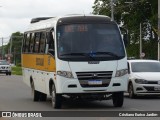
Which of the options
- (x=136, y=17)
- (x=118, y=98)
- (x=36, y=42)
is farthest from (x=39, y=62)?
(x=136, y=17)

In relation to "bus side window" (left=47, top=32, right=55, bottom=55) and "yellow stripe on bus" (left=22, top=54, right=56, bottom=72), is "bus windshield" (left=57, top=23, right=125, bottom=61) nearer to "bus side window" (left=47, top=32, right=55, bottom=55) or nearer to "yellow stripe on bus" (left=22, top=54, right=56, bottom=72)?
"bus side window" (left=47, top=32, right=55, bottom=55)

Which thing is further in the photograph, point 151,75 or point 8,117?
point 151,75

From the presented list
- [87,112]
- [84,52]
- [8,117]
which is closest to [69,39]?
Result: [84,52]

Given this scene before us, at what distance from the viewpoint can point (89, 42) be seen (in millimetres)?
18688

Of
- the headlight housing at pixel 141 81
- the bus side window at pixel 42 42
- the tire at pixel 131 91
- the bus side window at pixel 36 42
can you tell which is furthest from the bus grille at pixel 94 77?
the tire at pixel 131 91

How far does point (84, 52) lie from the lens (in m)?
18.4

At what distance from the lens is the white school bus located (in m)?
18.1

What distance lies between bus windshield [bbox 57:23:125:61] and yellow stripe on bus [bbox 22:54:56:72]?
60cm

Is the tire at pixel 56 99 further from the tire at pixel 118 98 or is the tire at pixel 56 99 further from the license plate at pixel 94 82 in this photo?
the tire at pixel 118 98

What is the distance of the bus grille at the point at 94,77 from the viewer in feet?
59.4

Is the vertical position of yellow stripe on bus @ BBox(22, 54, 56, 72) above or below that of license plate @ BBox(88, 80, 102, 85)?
above

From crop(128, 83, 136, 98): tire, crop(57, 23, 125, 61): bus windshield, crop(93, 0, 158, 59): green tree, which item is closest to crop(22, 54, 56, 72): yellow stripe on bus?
crop(57, 23, 125, 61): bus windshield

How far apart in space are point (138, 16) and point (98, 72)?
5296 cm

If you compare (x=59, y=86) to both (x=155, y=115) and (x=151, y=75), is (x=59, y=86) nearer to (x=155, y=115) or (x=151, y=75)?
(x=155, y=115)
